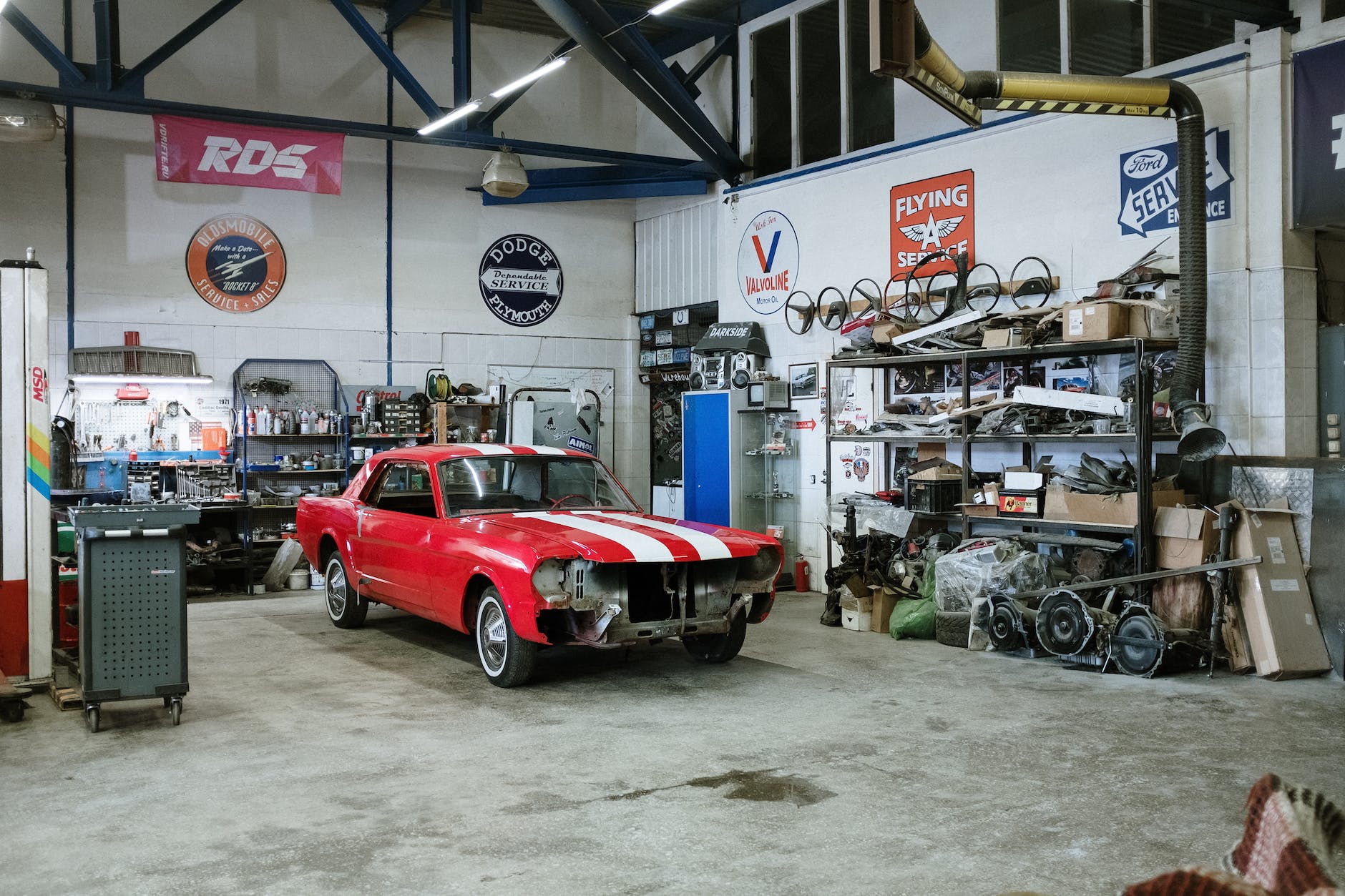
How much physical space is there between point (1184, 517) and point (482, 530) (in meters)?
4.38

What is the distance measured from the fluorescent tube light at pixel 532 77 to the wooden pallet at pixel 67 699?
19.1 feet

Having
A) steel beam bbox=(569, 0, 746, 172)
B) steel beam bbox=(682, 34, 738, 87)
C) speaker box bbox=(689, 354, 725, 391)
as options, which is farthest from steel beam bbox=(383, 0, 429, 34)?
speaker box bbox=(689, 354, 725, 391)

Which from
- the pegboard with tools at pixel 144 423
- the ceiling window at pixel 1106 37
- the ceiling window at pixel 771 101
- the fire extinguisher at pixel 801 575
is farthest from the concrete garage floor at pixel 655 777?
the ceiling window at pixel 771 101

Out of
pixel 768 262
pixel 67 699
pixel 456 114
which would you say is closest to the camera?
pixel 67 699

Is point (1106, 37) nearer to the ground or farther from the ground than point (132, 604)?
farther from the ground

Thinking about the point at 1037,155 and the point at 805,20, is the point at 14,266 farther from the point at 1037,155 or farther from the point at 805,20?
the point at 805,20

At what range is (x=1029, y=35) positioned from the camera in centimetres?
883

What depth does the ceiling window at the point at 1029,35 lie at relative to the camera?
8.64 m

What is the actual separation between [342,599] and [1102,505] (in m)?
5.56

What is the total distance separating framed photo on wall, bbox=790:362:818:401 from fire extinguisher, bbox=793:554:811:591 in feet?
5.36

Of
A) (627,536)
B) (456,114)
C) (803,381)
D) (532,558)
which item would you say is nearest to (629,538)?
(627,536)

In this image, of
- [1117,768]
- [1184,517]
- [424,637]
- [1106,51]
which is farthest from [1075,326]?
[424,637]

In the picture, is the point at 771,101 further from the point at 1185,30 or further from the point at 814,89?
the point at 1185,30

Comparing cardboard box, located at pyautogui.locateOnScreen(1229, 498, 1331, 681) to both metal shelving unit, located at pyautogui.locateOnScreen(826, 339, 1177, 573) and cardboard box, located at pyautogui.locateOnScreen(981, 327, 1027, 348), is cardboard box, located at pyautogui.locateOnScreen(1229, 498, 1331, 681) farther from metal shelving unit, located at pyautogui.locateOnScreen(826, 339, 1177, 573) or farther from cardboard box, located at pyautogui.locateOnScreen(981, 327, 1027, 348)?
cardboard box, located at pyautogui.locateOnScreen(981, 327, 1027, 348)
